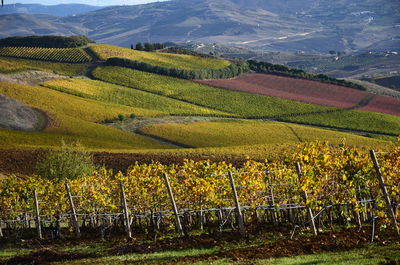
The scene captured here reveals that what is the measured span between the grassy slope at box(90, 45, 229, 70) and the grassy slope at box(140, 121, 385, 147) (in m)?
66.0

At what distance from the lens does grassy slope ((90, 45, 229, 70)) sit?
179 m

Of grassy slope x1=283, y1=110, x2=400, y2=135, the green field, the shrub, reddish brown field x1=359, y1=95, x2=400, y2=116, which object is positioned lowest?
grassy slope x1=283, y1=110, x2=400, y2=135

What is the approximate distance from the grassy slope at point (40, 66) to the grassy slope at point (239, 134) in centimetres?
5784

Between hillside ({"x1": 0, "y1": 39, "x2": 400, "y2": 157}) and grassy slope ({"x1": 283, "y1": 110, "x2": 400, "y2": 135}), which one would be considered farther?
grassy slope ({"x1": 283, "y1": 110, "x2": 400, "y2": 135})

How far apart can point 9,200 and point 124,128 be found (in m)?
72.6

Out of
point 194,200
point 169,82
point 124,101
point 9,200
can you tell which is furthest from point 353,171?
point 169,82

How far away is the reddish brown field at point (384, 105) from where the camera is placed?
140 m

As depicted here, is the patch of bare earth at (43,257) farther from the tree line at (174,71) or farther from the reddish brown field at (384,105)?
the tree line at (174,71)

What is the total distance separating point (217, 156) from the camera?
80.9 metres

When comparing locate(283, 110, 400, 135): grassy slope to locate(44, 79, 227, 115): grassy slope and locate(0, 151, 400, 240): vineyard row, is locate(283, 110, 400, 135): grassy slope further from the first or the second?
locate(0, 151, 400, 240): vineyard row

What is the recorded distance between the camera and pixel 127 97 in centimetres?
13750

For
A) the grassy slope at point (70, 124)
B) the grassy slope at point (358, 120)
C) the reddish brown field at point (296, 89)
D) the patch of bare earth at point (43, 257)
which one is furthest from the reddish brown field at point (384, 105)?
the patch of bare earth at point (43, 257)

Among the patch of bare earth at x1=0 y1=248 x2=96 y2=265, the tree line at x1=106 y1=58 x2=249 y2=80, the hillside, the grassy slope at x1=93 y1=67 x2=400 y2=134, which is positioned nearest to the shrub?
the hillside

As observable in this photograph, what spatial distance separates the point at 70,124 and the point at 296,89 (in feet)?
243
